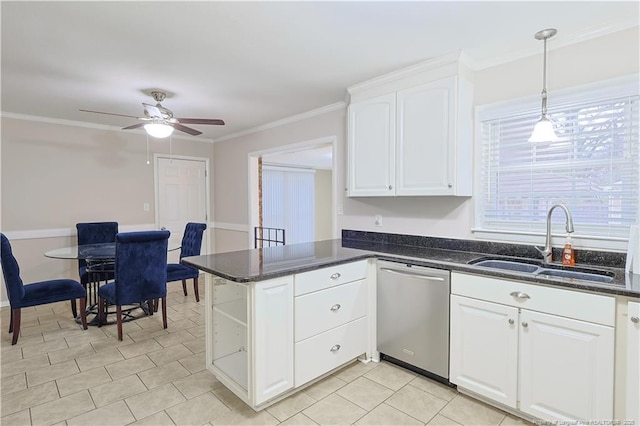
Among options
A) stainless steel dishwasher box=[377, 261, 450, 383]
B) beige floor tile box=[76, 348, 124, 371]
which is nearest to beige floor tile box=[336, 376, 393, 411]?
stainless steel dishwasher box=[377, 261, 450, 383]

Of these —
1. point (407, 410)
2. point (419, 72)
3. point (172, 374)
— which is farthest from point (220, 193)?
point (407, 410)

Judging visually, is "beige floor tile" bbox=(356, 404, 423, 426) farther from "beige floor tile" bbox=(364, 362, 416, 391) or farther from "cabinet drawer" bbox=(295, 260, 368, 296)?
"cabinet drawer" bbox=(295, 260, 368, 296)

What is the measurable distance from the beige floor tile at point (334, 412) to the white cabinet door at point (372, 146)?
1585 millimetres

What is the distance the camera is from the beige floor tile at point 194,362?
2.61m

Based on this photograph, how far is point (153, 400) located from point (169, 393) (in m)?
0.10

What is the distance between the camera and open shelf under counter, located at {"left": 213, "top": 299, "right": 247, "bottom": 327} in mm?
2053

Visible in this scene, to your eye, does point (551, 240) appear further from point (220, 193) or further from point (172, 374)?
point (220, 193)

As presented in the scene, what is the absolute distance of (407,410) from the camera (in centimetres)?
208

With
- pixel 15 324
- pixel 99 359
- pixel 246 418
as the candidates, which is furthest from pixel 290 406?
pixel 15 324

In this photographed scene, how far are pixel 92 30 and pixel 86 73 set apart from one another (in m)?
0.84

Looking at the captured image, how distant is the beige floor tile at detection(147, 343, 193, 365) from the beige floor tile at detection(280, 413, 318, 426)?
1222 mm

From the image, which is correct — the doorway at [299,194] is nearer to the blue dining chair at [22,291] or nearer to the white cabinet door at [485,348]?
the blue dining chair at [22,291]

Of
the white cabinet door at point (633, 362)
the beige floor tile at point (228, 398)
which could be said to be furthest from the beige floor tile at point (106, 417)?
the white cabinet door at point (633, 362)

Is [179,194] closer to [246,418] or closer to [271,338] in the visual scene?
[271,338]
